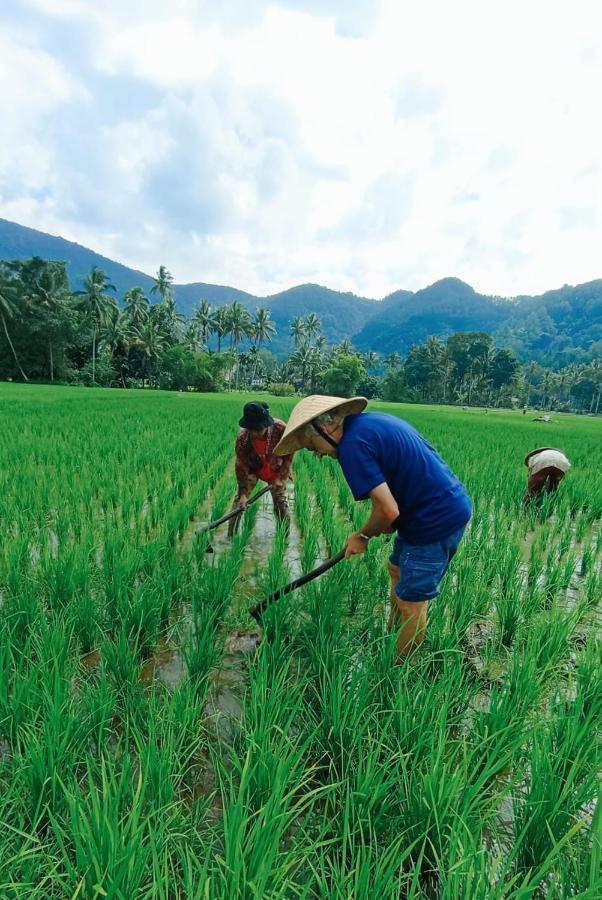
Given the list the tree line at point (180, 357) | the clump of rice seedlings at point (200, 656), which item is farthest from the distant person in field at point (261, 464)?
the tree line at point (180, 357)

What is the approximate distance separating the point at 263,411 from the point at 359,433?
5.10 ft

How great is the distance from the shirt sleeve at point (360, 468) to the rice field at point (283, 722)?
66 centimetres

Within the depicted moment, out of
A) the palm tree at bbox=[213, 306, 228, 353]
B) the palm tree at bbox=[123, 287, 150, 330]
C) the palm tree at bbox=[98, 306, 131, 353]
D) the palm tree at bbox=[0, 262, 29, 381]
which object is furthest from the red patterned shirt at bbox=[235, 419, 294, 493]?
the palm tree at bbox=[213, 306, 228, 353]

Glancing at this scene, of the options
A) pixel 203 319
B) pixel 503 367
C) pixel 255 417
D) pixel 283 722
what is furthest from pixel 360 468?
pixel 503 367

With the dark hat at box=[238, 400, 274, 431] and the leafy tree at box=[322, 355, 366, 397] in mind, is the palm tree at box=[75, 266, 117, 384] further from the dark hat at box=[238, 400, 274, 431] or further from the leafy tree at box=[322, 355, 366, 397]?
the dark hat at box=[238, 400, 274, 431]

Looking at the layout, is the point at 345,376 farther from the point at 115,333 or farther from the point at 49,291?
the point at 49,291

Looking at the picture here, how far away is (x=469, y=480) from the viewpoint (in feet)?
16.7

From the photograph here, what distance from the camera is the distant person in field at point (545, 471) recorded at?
4191mm

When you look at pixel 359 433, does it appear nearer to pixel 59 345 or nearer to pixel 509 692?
pixel 509 692

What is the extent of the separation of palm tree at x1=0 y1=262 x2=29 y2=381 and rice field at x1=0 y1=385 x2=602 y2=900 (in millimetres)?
34129

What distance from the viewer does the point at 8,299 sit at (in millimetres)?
31281

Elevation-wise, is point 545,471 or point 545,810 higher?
point 545,471

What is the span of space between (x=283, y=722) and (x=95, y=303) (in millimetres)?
38802

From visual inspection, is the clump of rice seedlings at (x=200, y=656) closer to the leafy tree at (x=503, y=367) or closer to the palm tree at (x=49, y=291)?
the palm tree at (x=49, y=291)
